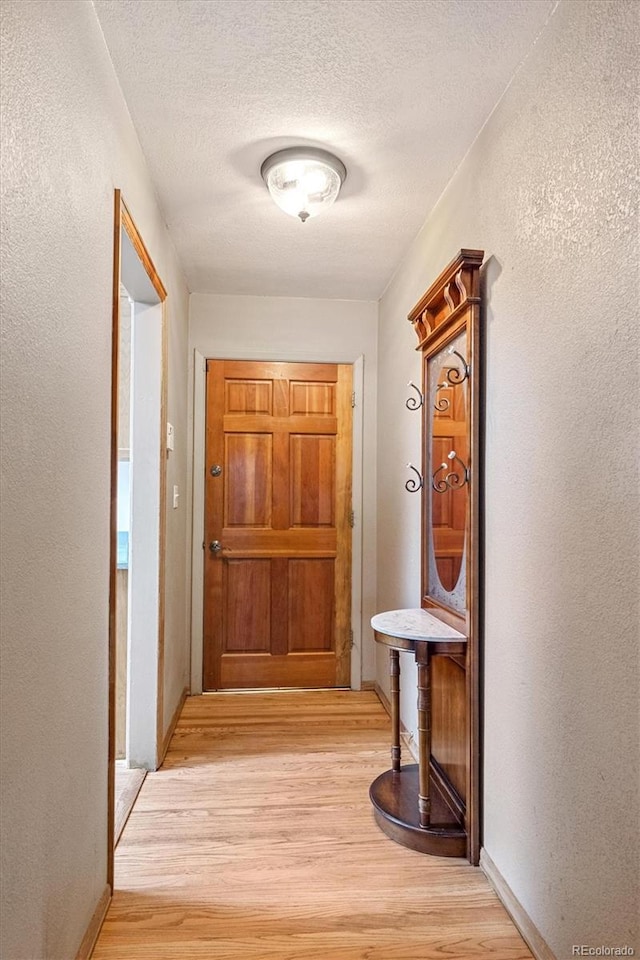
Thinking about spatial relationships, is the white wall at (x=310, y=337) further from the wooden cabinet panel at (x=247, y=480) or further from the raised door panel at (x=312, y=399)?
the wooden cabinet panel at (x=247, y=480)

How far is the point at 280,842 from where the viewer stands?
6.33ft

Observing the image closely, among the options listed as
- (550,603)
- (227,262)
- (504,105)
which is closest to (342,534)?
(227,262)

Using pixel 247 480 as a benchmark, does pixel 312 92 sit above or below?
above

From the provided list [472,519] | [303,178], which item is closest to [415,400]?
[472,519]

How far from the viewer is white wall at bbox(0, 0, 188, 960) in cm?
99

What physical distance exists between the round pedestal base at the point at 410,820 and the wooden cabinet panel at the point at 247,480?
1.73m

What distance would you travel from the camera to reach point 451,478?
2.04 m

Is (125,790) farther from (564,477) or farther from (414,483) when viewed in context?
(564,477)

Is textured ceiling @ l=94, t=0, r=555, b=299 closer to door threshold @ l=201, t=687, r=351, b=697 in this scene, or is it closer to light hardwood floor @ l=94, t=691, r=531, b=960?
light hardwood floor @ l=94, t=691, r=531, b=960

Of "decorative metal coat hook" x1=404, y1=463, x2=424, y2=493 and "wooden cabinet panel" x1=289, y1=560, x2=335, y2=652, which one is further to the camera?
"wooden cabinet panel" x1=289, y1=560, x2=335, y2=652

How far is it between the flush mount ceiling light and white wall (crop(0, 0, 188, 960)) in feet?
1.83

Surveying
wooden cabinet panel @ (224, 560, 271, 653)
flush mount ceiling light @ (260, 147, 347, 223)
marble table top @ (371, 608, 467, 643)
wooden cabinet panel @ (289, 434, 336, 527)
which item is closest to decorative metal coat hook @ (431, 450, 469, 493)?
marble table top @ (371, 608, 467, 643)

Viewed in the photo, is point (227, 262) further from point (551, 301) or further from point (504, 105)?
point (551, 301)

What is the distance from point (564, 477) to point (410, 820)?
1348mm
